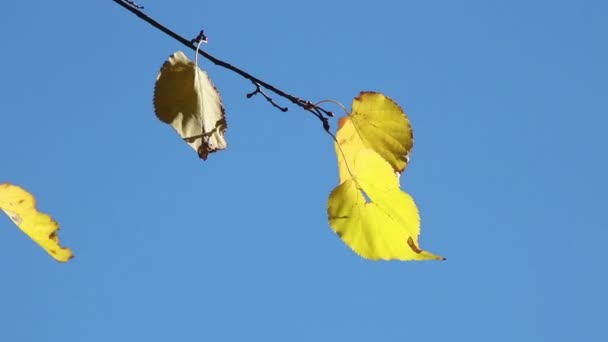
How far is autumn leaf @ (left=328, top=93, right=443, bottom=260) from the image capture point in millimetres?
792

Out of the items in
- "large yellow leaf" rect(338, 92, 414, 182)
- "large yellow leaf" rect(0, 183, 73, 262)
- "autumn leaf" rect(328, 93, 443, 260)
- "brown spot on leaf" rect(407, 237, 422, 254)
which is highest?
"large yellow leaf" rect(338, 92, 414, 182)

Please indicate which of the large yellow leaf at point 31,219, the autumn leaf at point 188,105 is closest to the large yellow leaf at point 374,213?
the autumn leaf at point 188,105

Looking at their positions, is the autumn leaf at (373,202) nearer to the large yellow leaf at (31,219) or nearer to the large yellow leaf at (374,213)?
the large yellow leaf at (374,213)

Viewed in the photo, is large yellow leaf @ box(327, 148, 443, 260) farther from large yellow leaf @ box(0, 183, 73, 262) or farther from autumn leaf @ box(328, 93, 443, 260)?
large yellow leaf @ box(0, 183, 73, 262)

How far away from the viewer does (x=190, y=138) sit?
838mm

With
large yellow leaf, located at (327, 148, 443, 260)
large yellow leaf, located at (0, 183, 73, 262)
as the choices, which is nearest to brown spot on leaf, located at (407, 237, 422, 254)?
large yellow leaf, located at (327, 148, 443, 260)

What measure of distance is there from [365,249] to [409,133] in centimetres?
22

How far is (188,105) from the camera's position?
859 millimetres

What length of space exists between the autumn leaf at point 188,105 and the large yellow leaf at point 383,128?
17cm

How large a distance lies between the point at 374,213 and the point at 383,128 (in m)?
0.16

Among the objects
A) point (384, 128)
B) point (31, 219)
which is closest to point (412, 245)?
point (384, 128)

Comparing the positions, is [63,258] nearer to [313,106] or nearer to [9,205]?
[9,205]

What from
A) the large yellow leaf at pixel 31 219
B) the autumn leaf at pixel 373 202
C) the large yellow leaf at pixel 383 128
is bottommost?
the large yellow leaf at pixel 31 219

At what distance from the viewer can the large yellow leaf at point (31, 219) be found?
0.81 metres
